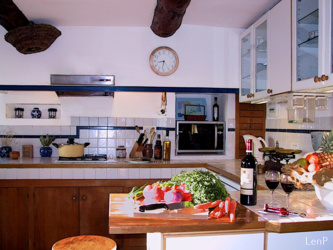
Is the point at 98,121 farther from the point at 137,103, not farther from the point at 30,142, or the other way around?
the point at 30,142

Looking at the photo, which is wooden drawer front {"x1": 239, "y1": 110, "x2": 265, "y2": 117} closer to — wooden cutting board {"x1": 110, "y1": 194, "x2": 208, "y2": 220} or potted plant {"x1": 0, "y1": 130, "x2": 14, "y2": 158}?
wooden cutting board {"x1": 110, "y1": 194, "x2": 208, "y2": 220}

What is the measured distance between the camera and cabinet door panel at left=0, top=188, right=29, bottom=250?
329 centimetres

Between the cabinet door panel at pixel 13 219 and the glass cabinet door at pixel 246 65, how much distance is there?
2655 mm

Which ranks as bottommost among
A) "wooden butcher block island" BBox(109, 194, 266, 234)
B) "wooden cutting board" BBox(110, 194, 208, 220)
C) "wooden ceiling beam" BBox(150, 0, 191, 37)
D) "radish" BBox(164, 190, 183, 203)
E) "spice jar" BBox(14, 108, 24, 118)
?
"wooden butcher block island" BBox(109, 194, 266, 234)

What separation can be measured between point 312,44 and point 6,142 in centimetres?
349

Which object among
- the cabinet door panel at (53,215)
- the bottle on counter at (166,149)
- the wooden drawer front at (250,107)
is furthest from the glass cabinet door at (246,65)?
the cabinet door panel at (53,215)

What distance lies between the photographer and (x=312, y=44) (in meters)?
2.41

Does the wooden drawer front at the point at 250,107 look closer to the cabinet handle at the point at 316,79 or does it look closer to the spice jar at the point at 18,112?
the cabinet handle at the point at 316,79

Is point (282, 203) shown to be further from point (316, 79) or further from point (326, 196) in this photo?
point (316, 79)

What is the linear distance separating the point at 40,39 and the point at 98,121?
115 centimetres

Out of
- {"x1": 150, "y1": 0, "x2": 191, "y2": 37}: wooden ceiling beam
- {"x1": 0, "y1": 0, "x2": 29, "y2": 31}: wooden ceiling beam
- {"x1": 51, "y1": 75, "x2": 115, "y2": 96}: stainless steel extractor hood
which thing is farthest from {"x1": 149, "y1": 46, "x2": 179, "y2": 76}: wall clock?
{"x1": 0, "y1": 0, "x2": 29, "y2": 31}: wooden ceiling beam

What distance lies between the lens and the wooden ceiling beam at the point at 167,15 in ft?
8.68

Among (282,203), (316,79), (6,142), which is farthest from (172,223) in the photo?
(6,142)

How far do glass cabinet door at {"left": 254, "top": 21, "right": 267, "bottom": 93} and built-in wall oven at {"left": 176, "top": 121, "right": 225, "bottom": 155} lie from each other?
2.54ft
